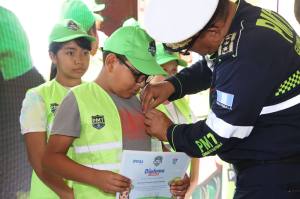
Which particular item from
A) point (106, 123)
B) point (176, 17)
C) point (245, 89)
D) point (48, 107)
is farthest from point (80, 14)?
point (245, 89)

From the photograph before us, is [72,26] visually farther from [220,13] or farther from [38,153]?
[220,13]

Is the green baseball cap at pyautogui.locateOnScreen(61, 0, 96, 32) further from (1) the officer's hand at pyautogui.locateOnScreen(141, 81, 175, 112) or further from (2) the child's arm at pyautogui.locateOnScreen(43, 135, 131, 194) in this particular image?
(2) the child's arm at pyautogui.locateOnScreen(43, 135, 131, 194)

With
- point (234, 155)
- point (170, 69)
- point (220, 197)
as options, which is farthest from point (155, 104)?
point (220, 197)

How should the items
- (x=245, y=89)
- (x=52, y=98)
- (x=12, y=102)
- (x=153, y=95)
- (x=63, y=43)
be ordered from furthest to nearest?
(x=12, y=102) < (x=63, y=43) < (x=52, y=98) < (x=153, y=95) < (x=245, y=89)

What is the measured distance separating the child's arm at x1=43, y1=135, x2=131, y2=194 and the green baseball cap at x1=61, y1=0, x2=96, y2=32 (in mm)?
1186

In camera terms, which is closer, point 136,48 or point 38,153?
point 136,48

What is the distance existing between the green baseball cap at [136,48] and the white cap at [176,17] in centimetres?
15

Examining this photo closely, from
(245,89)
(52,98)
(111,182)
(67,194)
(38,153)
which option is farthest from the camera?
(52,98)

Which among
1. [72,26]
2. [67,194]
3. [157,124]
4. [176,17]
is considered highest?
[176,17]

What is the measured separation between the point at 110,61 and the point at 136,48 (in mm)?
104

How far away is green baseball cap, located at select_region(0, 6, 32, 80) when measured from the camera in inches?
96.6

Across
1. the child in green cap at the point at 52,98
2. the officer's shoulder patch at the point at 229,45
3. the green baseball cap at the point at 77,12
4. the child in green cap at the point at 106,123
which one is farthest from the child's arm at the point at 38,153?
the officer's shoulder patch at the point at 229,45

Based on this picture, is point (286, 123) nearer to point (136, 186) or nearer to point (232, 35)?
point (232, 35)

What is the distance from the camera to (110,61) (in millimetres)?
1561
